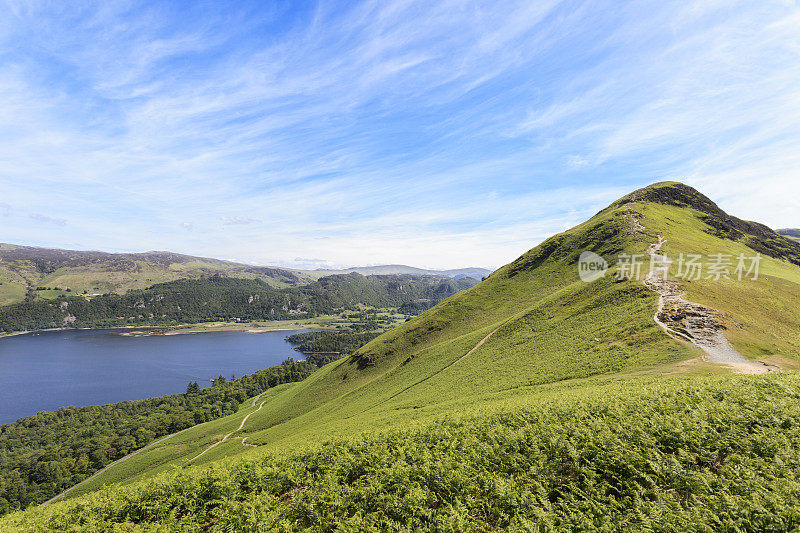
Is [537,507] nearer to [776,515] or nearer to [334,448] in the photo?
[776,515]

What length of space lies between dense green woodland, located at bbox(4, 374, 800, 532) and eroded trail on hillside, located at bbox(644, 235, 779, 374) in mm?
10830

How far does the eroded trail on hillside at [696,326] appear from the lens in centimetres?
3086

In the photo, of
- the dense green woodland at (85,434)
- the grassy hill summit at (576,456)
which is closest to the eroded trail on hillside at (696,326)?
the grassy hill summit at (576,456)

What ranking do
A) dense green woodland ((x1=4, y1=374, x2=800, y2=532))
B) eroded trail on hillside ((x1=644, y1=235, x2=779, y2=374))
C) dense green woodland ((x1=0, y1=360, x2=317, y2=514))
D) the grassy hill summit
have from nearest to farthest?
dense green woodland ((x1=4, y1=374, x2=800, y2=532)) → the grassy hill summit → eroded trail on hillside ((x1=644, y1=235, x2=779, y2=374)) → dense green woodland ((x1=0, y1=360, x2=317, y2=514))

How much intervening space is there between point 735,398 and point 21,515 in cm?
4587

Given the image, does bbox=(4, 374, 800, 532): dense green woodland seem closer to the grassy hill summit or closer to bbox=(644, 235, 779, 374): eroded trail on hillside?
the grassy hill summit

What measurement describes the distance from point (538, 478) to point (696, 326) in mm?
38725

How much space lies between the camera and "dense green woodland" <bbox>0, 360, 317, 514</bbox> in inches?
4026

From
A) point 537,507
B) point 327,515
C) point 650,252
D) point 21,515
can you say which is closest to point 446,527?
point 537,507

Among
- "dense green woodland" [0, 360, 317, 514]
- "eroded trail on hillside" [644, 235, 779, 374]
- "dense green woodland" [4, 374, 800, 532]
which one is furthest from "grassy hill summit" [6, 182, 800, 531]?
"dense green woodland" [0, 360, 317, 514]

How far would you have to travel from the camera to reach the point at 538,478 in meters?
15.3

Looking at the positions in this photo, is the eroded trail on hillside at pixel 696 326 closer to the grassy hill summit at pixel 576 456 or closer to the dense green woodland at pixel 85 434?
the grassy hill summit at pixel 576 456

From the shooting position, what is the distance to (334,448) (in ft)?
75.3

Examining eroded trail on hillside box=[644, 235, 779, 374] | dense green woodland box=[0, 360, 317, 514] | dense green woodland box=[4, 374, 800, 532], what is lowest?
dense green woodland box=[0, 360, 317, 514]
